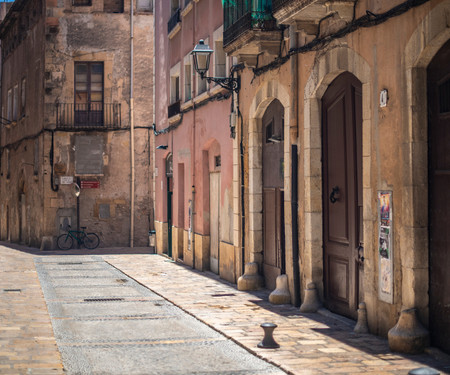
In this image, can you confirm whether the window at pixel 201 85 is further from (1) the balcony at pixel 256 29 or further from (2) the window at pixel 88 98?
(2) the window at pixel 88 98

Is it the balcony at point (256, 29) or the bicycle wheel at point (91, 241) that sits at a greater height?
the balcony at point (256, 29)

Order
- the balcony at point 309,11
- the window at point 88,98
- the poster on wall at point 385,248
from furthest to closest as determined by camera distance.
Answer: the window at point 88,98, the balcony at point 309,11, the poster on wall at point 385,248

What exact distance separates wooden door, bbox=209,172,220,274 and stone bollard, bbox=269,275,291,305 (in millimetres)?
5188

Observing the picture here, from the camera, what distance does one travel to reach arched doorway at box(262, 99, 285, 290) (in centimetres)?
1345

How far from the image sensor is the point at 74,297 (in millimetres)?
13930

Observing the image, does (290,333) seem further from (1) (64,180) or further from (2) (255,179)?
(1) (64,180)

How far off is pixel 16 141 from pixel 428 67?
29.0 m

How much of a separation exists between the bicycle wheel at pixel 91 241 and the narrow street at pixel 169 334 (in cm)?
1264

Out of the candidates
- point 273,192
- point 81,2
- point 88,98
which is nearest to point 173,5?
point 88,98

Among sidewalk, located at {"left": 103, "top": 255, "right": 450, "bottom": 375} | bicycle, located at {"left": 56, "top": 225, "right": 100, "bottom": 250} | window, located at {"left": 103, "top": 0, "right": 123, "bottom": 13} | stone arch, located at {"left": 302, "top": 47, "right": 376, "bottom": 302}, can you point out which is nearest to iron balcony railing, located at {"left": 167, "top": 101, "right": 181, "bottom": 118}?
sidewalk, located at {"left": 103, "top": 255, "right": 450, "bottom": 375}

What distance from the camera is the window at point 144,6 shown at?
99.0 feet

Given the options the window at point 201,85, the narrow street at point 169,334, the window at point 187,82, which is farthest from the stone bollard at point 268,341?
the window at point 187,82

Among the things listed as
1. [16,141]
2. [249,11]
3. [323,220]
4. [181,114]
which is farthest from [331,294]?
[16,141]

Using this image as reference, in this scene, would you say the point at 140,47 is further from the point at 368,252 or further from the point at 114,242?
the point at 368,252
